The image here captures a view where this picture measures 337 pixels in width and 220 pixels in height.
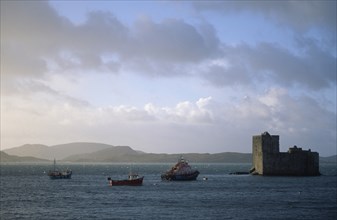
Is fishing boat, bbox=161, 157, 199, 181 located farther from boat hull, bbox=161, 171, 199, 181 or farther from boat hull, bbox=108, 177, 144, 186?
boat hull, bbox=108, 177, 144, 186

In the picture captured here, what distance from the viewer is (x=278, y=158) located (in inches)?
5251

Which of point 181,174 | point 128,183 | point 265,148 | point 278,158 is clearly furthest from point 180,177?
point 278,158

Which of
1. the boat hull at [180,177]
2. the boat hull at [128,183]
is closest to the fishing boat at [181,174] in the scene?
the boat hull at [180,177]

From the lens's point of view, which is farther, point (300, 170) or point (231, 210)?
point (300, 170)

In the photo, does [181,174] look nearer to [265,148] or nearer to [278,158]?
[265,148]

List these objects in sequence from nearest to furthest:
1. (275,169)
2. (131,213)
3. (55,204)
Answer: (131,213) → (55,204) → (275,169)

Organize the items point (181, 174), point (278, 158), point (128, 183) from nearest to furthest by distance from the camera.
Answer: point (128, 183) → point (181, 174) → point (278, 158)

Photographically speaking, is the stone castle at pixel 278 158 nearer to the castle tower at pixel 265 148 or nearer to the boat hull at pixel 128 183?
the castle tower at pixel 265 148

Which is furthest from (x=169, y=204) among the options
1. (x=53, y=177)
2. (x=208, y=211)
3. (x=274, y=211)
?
(x=53, y=177)

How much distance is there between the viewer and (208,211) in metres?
59.1

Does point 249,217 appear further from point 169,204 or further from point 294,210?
point 169,204

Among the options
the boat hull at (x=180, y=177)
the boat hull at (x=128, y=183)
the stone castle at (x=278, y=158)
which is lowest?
the boat hull at (x=128, y=183)

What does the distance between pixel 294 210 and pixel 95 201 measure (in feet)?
88.7

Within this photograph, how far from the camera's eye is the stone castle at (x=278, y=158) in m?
133
